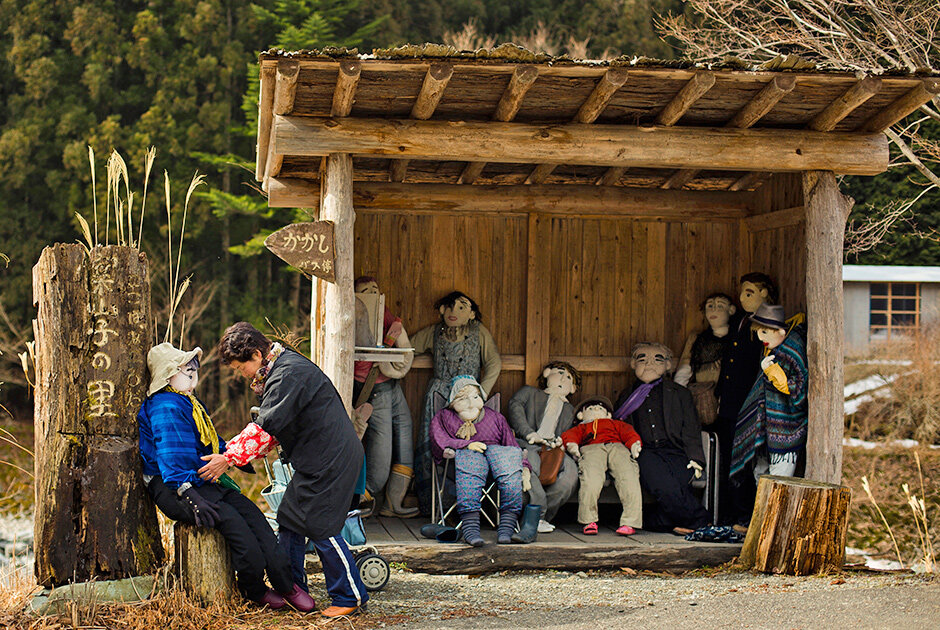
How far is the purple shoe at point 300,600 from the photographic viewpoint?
5.32m

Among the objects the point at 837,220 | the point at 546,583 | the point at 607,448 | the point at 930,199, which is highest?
the point at 930,199

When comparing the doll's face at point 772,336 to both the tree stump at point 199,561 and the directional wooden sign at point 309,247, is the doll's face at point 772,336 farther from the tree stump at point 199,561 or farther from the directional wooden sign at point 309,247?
the tree stump at point 199,561

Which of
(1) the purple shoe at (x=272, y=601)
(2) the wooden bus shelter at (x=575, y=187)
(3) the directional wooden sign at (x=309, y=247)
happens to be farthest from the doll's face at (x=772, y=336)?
(1) the purple shoe at (x=272, y=601)

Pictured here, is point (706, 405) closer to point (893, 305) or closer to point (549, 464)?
point (549, 464)

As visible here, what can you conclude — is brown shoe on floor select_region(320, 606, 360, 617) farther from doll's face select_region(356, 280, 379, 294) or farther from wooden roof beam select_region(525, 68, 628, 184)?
wooden roof beam select_region(525, 68, 628, 184)

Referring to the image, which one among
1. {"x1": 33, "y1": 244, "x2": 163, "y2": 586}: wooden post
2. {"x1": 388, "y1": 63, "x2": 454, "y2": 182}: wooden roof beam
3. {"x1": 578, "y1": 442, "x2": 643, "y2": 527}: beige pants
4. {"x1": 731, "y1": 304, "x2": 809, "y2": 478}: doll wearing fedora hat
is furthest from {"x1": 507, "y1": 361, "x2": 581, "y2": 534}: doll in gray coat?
{"x1": 33, "y1": 244, "x2": 163, "y2": 586}: wooden post

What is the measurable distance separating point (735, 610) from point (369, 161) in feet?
14.2

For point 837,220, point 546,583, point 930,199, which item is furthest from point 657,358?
point 930,199

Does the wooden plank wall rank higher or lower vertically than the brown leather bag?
higher

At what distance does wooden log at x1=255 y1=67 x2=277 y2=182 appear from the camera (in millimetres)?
6020

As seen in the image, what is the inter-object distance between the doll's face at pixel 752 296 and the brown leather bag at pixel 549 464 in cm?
190

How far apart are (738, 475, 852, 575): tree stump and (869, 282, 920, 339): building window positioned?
1572 centimetres

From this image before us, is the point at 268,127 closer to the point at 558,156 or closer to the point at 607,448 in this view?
the point at 558,156

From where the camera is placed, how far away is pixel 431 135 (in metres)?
6.48
